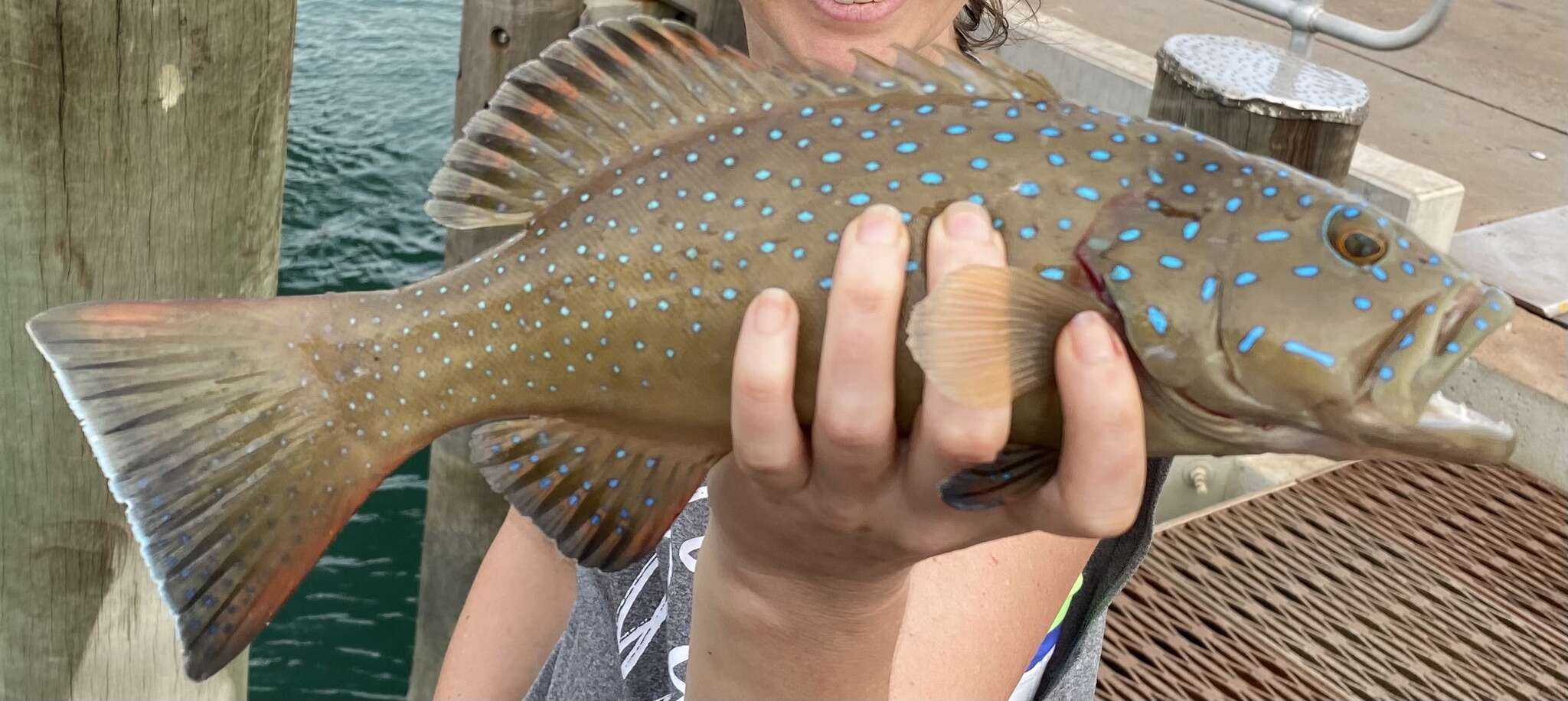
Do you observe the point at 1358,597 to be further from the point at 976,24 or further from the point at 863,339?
the point at 863,339

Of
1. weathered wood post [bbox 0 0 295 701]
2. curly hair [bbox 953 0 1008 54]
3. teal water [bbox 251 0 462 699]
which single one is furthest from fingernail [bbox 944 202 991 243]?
teal water [bbox 251 0 462 699]

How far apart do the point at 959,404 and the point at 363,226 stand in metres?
6.43

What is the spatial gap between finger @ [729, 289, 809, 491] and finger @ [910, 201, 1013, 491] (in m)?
0.14

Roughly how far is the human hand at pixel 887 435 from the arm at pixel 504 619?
1.20 m

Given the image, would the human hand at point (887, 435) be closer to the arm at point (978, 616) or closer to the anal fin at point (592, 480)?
the anal fin at point (592, 480)

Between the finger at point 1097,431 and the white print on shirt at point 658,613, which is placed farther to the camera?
the white print on shirt at point 658,613

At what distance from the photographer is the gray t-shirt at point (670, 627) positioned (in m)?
1.93

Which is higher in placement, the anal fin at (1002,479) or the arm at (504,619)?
the anal fin at (1002,479)

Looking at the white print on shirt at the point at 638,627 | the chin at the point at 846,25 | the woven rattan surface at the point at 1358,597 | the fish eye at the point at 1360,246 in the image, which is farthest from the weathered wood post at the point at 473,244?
the fish eye at the point at 1360,246

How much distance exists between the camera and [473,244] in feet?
13.0

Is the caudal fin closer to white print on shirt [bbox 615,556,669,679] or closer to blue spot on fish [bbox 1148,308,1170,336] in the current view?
white print on shirt [bbox 615,556,669,679]

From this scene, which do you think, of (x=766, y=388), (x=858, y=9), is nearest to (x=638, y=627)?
(x=766, y=388)

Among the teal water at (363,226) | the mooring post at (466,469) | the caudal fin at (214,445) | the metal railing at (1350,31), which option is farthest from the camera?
the teal water at (363,226)

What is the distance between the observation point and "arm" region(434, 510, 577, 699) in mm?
2555
